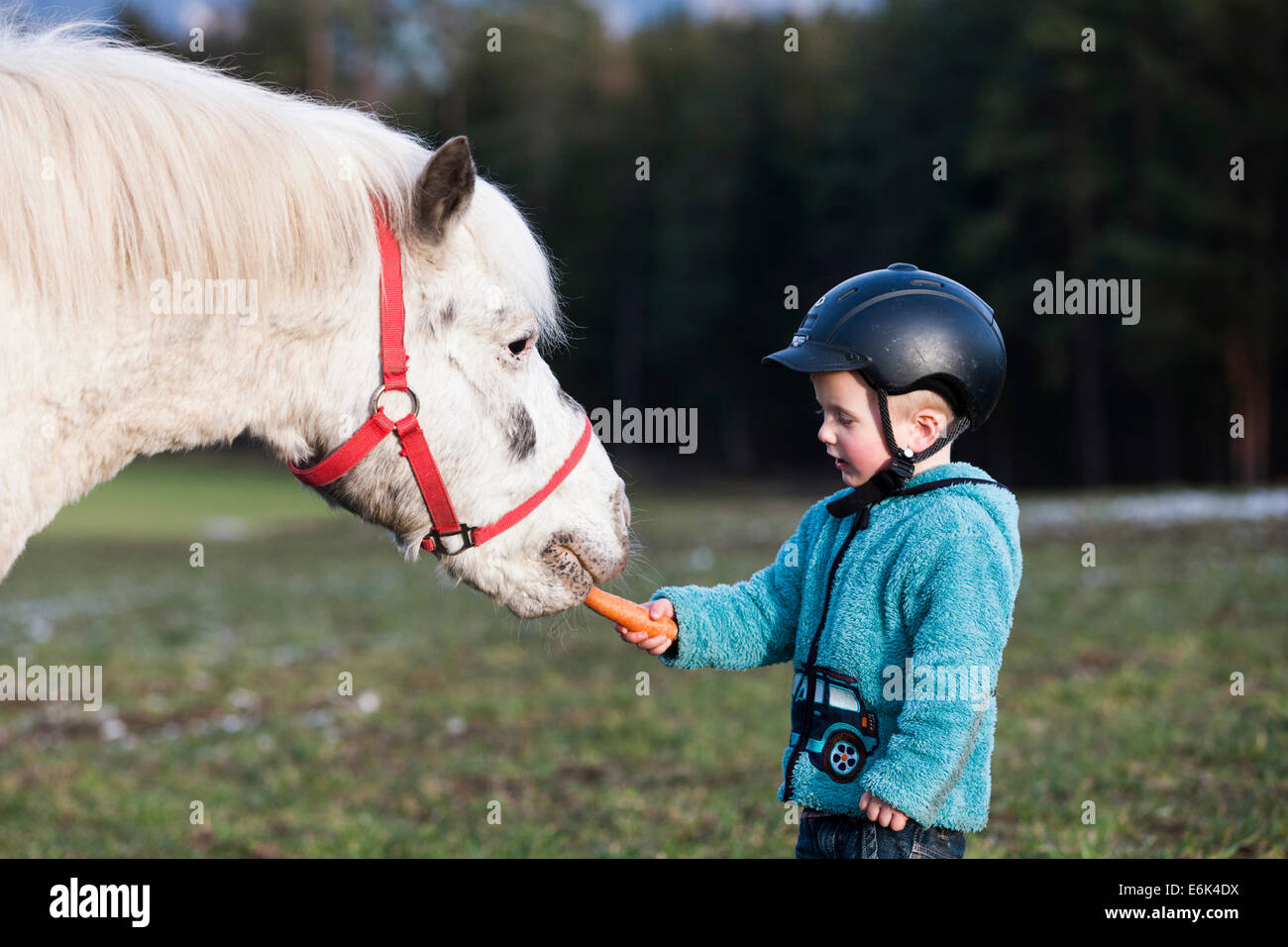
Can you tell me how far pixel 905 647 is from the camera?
2674 mm

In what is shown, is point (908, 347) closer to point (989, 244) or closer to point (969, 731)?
point (969, 731)

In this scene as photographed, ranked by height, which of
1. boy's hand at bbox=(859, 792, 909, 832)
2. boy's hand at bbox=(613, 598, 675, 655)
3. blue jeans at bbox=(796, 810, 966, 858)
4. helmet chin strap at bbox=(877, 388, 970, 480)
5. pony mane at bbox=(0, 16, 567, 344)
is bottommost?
blue jeans at bbox=(796, 810, 966, 858)

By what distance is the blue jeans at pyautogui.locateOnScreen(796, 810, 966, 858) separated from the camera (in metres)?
2.55

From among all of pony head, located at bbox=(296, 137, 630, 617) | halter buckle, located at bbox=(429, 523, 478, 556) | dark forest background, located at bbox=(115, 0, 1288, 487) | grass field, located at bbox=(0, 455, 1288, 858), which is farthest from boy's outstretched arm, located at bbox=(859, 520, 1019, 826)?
dark forest background, located at bbox=(115, 0, 1288, 487)

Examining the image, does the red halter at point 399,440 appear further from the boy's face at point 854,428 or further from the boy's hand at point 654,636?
the boy's face at point 854,428

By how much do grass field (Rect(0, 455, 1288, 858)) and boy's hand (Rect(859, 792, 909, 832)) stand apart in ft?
3.30

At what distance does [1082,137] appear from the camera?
96.5 ft

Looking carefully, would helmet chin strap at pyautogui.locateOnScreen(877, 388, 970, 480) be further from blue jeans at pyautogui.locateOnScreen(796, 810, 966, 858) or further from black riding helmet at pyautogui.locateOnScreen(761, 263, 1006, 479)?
blue jeans at pyautogui.locateOnScreen(796, 810, 966, 858)

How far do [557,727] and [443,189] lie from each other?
496cm

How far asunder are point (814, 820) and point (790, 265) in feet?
136

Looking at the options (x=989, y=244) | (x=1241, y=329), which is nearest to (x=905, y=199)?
(x=989, y=244)

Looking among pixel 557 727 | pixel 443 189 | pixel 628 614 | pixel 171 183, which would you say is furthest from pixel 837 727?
pixel 557 727

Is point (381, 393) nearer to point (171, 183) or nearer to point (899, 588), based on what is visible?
point (171, 183)

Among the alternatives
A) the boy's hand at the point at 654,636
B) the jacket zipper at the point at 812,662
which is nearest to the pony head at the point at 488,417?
the boy's hand at the point at 654,636
